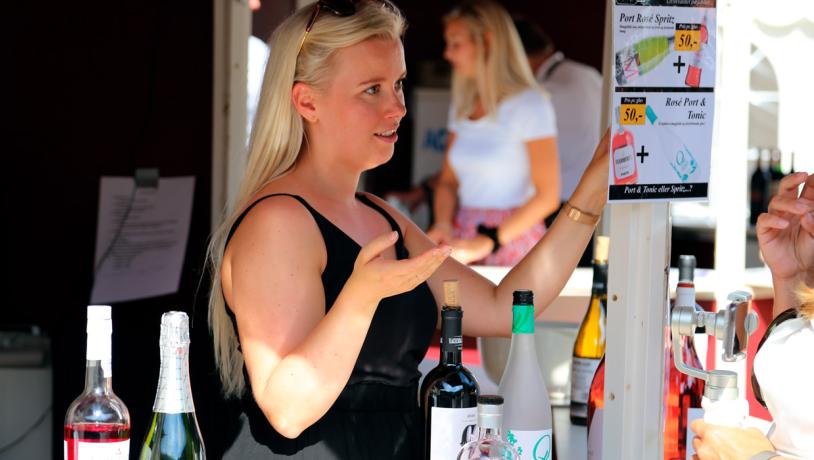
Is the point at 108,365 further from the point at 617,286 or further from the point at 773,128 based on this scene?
the point at 773,128

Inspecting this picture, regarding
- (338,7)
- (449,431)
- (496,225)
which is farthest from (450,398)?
(496,225)

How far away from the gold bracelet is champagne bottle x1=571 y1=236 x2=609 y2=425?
22 centimetres

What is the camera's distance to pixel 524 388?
1482mm

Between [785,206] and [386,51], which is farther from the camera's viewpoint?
[386,51]

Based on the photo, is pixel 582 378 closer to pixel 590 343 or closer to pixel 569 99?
pixel 590 343

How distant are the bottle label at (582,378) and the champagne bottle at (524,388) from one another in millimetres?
606

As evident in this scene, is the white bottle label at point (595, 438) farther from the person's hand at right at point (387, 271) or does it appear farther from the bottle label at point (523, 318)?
the person's hand at right at point (387, 271)

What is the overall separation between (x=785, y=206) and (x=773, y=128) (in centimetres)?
427

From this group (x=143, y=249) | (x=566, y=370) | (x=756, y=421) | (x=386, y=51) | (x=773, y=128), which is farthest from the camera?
(x=773, y=128)

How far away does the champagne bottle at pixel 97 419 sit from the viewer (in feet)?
3.97

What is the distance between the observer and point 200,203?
10.3 feet

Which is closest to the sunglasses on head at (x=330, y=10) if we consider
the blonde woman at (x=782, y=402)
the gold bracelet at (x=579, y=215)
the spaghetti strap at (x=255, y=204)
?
the spaghetti strap at (x=255, y=204)

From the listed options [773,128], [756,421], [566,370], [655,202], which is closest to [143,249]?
[566,370]

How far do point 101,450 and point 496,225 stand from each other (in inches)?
104
